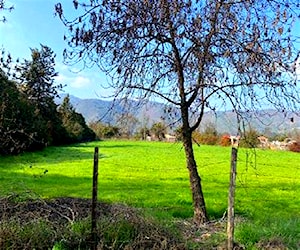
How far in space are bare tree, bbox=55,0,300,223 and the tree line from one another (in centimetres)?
1088

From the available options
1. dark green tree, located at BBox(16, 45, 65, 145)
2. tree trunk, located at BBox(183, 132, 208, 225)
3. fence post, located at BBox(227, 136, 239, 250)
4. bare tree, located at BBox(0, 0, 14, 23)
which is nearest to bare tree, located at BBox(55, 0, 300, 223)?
tree trunk, located at BBox(183, 132, 208, 225)

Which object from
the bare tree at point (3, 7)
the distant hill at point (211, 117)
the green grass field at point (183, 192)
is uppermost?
the bare tree at point (3, 7)

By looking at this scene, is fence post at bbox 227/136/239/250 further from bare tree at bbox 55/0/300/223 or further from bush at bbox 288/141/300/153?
bush at bbox 288/141/300/153

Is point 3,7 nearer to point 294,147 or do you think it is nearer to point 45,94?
point 45,94

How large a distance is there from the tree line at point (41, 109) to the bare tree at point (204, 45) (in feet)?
35.7

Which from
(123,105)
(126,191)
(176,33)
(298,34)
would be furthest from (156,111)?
(126,191)

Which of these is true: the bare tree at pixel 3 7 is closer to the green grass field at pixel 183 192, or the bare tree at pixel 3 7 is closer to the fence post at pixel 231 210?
the green grass field at pixel 183 192

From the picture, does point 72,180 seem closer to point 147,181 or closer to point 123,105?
point 147,181

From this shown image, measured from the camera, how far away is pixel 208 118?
6.87m

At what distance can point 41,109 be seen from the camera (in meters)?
34.1

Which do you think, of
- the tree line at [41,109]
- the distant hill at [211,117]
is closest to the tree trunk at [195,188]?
the distant hill at [211,117]

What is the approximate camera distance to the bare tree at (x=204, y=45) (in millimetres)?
6043

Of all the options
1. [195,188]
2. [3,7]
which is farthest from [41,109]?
[195,188]

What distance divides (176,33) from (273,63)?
161 cm
